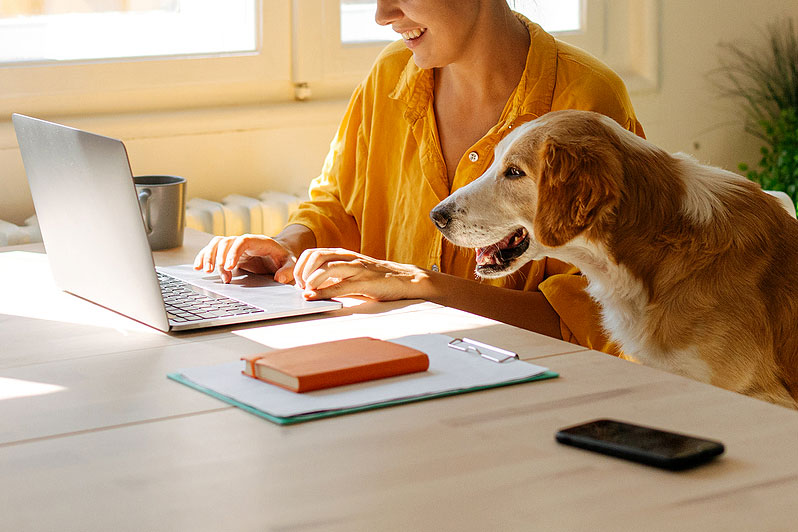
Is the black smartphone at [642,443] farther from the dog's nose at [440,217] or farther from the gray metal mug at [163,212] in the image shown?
the gray metal mug at [163,212]

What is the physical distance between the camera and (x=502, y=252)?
1.64 m

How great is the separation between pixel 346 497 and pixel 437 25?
1212mm

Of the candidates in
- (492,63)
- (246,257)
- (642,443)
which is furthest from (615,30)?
(642,443)

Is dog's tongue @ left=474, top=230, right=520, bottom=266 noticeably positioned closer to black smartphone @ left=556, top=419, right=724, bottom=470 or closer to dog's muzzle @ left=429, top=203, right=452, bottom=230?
dog's muzzle @ left=429, top=203, right=452, bottom=230

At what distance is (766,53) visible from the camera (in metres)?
3.27

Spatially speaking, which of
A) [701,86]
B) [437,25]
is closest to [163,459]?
[437,25]

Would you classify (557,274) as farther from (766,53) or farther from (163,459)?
(766,53)

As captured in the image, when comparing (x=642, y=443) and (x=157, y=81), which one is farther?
(x=157, y=81)

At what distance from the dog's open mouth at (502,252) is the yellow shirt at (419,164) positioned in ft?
0.25

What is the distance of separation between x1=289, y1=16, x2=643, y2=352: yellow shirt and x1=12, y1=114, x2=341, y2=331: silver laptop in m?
0.43

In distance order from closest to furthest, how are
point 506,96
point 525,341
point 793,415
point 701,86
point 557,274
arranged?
point 793,415, point 525,341, point 557,274, point 506,96, point 701,86

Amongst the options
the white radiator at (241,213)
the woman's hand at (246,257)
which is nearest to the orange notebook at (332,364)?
the woman's hand at (246,257)

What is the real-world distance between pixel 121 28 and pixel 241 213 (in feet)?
1.89

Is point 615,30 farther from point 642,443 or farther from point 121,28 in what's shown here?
point 642,443
